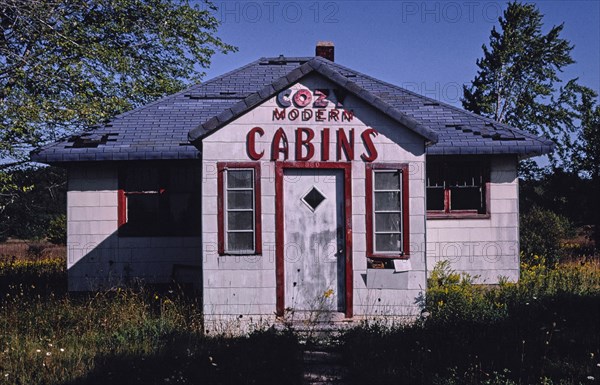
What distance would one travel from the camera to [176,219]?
1222 centimetres

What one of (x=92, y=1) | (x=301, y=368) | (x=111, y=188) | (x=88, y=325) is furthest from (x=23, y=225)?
(x=301, y=368)

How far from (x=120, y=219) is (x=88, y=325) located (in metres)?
3.67

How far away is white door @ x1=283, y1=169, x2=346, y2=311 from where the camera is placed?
915cm

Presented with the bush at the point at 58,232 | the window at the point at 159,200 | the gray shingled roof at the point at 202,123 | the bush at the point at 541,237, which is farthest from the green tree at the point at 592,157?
the bush at the point at 58,232

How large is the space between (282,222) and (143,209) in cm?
436

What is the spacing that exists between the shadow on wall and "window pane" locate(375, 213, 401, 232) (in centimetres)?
443

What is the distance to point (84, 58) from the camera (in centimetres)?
1892

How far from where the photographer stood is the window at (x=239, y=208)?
29.6 ft

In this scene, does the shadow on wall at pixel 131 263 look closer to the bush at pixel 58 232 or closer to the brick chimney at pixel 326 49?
the brick chimney at pixel 326 49

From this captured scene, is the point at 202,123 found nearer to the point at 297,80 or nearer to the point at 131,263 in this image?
the point at 297,80

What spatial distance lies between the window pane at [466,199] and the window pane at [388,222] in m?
3.90

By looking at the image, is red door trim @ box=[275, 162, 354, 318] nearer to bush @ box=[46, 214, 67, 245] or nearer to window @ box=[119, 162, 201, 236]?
window @ box=[119, 162, 201, 236]

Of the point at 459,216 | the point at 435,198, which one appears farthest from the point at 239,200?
the point at 459,216

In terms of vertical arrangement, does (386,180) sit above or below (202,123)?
below
